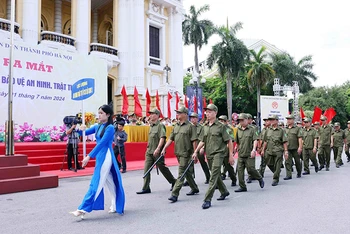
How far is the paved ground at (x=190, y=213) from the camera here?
16.2 ft

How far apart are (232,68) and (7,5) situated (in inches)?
808

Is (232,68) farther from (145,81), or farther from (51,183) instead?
(51,183)

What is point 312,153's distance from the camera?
1275 centimetres

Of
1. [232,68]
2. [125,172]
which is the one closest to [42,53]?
[125,172]

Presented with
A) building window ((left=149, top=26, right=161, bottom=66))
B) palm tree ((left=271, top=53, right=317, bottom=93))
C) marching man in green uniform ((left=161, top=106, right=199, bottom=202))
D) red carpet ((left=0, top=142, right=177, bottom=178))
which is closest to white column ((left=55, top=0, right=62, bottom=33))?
building window ((left=149, top=26, right=161, bottom=66))

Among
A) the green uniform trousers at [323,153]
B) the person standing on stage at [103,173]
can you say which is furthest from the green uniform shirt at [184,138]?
the green uniform trousers at [323,153]

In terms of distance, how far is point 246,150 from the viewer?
8430 mm

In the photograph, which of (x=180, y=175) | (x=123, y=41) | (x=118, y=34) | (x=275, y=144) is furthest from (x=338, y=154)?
(x=118, y=34)

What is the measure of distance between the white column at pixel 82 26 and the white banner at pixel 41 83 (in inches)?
208

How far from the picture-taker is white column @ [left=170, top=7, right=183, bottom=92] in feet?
93.5

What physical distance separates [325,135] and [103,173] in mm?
11065

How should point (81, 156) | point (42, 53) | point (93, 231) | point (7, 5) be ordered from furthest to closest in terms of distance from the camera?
point (7, 5), point (42, 53), point (81, 156), point (93, 231)

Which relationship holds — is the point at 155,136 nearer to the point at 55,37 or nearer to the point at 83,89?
the point at 83,89

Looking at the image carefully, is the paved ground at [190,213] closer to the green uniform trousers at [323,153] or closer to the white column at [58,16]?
the green uniform trousers at [323,153]
